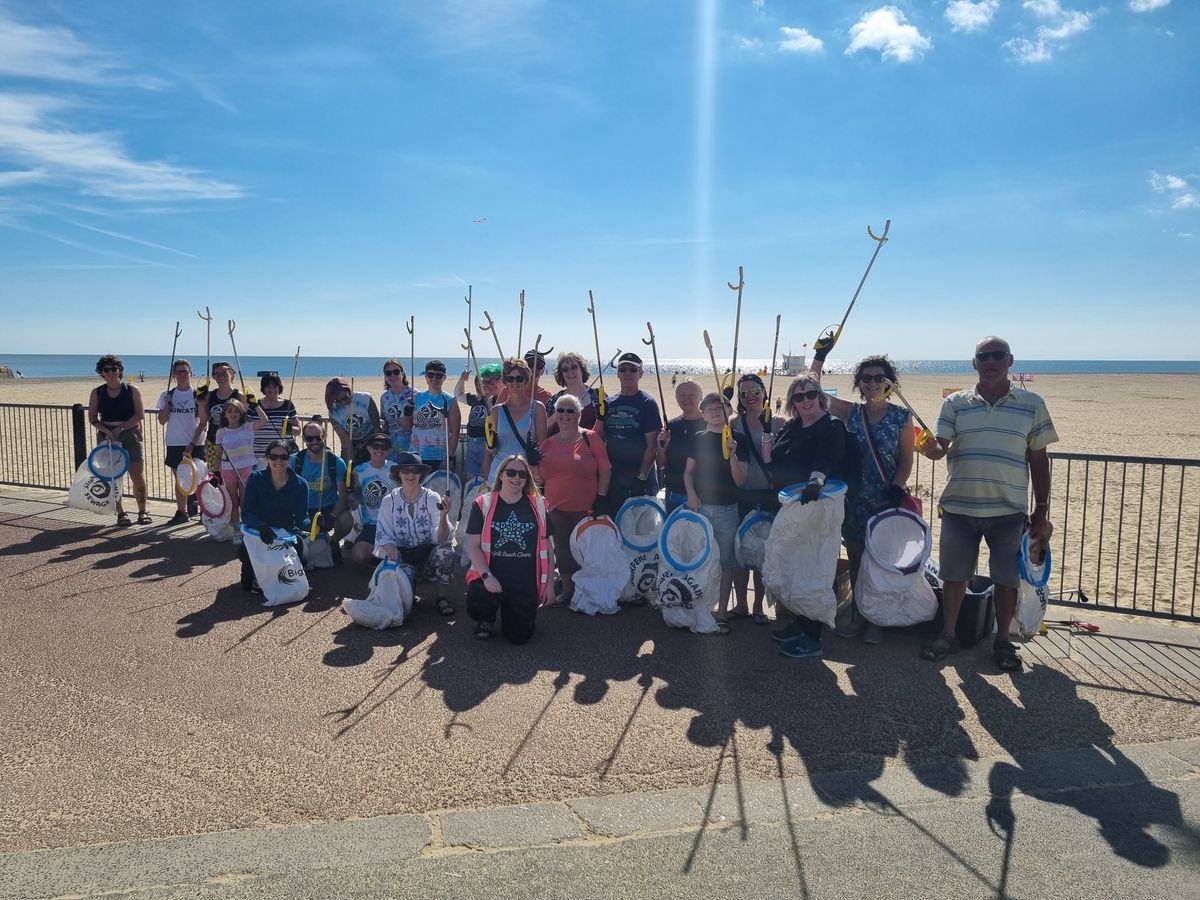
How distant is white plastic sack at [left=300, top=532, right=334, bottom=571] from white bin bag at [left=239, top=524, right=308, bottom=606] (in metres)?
0.83

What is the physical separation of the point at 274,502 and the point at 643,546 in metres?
3.07

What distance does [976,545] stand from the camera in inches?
205

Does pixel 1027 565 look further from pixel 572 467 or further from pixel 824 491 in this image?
pixel 572 467

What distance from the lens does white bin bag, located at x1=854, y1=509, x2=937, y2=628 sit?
17.6 ft

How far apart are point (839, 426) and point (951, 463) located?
741mm

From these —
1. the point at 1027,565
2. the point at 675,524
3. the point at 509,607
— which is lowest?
the point at 509,607

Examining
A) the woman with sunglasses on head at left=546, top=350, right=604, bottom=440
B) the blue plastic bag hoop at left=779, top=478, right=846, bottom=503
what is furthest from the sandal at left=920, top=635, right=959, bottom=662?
the woman with sunglasses on head at left=546, top=350, right=604, bottom=440

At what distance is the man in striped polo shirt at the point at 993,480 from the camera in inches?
197

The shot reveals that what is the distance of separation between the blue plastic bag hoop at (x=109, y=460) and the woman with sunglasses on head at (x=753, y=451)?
691cm

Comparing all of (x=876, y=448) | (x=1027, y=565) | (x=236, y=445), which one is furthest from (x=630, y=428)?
(x=236, y=445)

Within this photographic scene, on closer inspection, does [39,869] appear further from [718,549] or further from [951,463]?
[951,463]

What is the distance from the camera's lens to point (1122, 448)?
16.9 meters

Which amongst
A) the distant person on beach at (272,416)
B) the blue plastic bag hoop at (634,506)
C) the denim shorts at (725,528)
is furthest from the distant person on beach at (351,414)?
the denim shorts at (725,528)

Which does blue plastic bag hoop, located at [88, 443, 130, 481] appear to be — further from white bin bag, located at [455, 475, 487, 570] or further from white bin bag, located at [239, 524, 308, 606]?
white bin bag, located at [455, 475, 487, 570]
